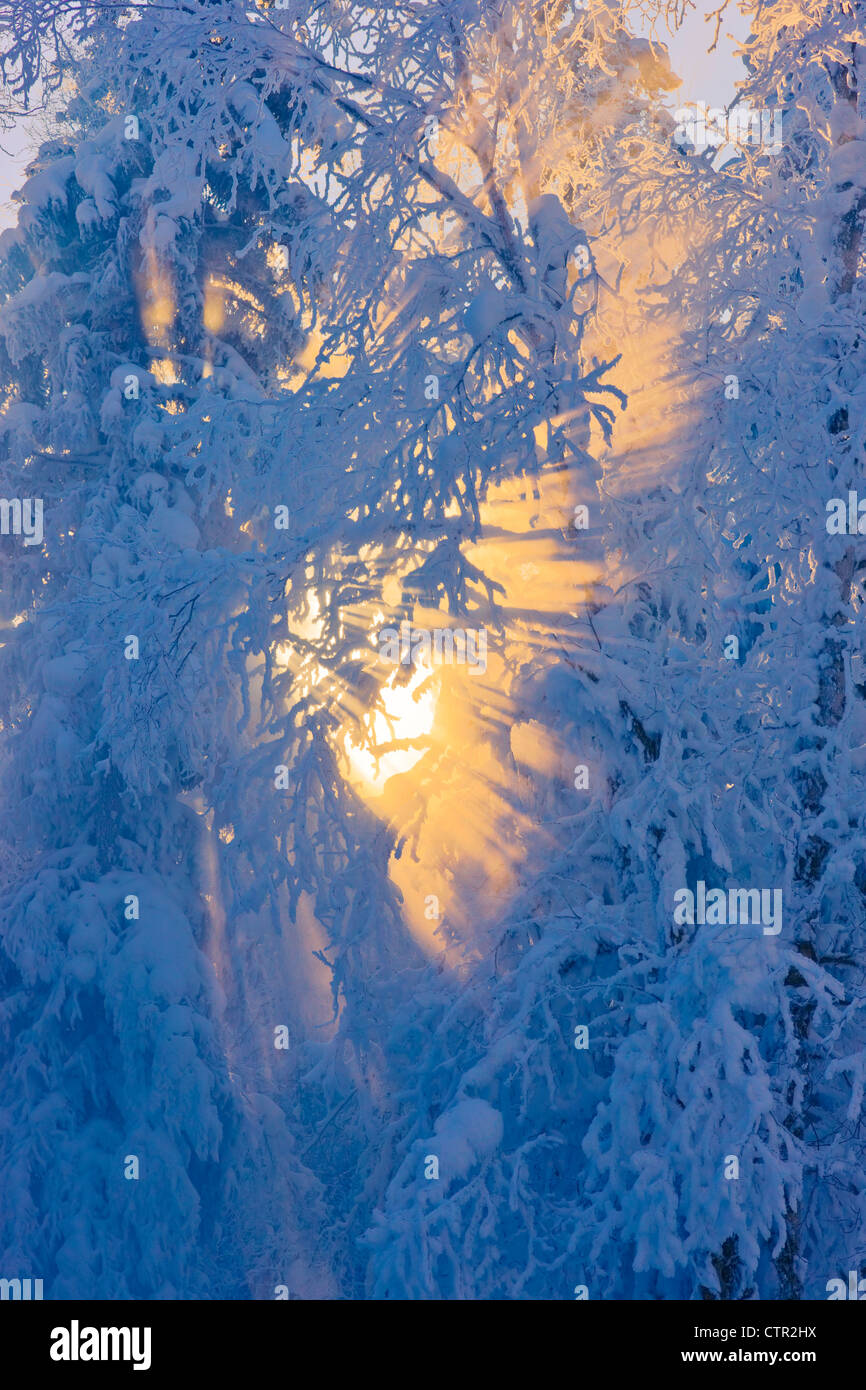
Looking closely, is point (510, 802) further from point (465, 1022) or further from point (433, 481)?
point (433, 481)

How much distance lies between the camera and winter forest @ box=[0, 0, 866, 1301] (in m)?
5.59

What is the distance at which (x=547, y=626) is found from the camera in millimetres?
6504

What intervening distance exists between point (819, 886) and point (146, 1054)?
6.83 metres

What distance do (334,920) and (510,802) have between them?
1560 mm

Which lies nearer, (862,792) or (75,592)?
(862,792)

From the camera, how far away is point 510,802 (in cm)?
727

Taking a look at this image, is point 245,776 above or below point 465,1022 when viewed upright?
above

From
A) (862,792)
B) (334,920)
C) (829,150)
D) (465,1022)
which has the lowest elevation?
(465,1022)

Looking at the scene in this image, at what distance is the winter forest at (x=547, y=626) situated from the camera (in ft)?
18.3

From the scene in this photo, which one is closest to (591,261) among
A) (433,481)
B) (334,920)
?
(433,481)

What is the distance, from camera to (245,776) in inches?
235
